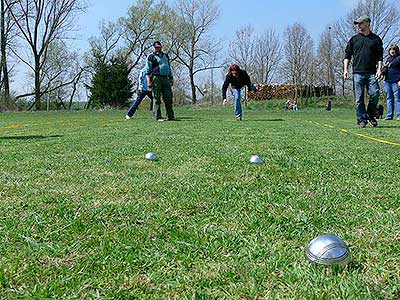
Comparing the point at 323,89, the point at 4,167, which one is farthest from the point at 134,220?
the point at 323,89

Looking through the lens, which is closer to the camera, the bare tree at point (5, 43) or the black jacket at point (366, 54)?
the black jacket at point (366, 54)

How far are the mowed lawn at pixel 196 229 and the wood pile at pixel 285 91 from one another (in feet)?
124

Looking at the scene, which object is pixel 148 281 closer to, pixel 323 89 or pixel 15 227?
pixel 15 227

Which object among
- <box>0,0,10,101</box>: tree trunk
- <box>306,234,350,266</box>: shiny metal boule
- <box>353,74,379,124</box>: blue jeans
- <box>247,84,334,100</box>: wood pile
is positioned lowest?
<box>247,84,334,100</box>: wood pile

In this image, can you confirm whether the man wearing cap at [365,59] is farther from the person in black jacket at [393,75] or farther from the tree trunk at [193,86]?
the tree trunk at [193,86]

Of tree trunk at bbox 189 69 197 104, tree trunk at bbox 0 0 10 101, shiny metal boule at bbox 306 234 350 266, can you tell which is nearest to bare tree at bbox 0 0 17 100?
tree trunk at bbox 0 0 10 101

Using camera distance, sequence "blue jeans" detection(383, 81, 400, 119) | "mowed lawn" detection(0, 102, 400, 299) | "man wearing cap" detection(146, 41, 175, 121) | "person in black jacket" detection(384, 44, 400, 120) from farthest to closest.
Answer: "blue jeans" detection(383, 81, 400, 119) → "person in black jacket" detection(384, 44, 400, 120) → "man wearing cap" detection(146, 41, 175, 121) → "mowed lawn" detection(0, 102, 400, 299)

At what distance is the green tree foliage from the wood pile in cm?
1065

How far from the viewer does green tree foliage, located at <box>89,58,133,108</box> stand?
38.7m

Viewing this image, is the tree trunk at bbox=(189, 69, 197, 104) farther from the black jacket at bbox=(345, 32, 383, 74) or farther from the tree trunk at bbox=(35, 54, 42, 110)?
the black jacket at bbox=(345, 32, 383, 74)

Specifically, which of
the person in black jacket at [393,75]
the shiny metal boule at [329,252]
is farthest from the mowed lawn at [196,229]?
the person in black jacket at [393,75]

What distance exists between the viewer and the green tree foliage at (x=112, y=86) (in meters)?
38.7

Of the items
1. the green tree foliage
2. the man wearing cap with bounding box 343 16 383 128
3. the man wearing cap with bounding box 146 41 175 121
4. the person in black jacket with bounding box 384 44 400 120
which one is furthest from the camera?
the green tree foliage

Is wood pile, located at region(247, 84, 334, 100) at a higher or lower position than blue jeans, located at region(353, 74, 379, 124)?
lower
